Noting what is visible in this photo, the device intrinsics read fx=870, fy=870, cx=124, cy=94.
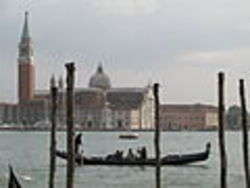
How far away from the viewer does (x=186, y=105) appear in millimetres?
152375

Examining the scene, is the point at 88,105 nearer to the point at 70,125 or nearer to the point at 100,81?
the point at 100,81

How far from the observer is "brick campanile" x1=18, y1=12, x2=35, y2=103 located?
13850cm

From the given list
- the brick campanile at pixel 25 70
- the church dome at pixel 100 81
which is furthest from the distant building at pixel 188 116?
the brick campanile at pixel 25 70

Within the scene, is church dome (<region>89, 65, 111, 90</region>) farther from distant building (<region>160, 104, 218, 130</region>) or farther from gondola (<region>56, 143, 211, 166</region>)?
gondola (<region>56, 143, 211, 166</region>)

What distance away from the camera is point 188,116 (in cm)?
15025

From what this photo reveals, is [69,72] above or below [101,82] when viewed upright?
below

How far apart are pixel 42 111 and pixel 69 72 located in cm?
12780

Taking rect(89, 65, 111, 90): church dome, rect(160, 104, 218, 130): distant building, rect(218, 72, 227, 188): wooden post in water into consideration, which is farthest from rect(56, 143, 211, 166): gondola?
rect(89, 65, 111, 90): church dome

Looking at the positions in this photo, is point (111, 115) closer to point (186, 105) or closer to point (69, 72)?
point (186, 105)

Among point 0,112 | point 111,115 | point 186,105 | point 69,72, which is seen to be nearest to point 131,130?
point 111,115

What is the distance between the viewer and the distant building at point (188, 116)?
149 m

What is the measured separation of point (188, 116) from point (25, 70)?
3017 centimetres

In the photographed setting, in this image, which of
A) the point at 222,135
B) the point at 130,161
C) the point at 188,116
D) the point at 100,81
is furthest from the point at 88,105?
the point at 222,135

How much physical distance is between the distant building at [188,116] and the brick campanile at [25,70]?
2347 centimetres
